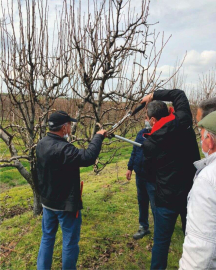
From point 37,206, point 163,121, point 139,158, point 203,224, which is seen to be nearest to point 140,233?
point 139,158

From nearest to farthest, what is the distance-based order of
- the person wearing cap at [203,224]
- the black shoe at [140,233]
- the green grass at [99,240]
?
the person wearing cap at [203,224] → the green grass at [99,240] → the black shoe at [140,233]

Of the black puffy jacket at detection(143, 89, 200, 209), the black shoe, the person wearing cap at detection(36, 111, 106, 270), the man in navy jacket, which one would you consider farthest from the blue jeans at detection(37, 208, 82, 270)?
the black shoe

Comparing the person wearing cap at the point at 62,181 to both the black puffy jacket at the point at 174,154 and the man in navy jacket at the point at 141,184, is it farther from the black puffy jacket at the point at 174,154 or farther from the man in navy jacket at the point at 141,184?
the man in navy jacket at the point at 141,184

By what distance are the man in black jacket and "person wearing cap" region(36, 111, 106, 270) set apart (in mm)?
693

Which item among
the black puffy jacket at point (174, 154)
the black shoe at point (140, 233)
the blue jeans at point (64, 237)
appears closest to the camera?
the black puffy jacket at point (174, 154)

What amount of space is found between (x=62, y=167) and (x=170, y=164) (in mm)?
1237

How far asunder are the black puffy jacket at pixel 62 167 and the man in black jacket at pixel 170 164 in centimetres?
70

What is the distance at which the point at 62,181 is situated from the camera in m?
2.36

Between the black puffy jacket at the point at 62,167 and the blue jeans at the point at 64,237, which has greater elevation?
the black puffy jacket at the point at 62,167

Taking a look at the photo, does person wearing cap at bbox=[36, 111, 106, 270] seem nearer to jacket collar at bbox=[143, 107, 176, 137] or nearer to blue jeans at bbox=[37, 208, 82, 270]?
blue jeans at bbox=[37, 208, 82, 270]

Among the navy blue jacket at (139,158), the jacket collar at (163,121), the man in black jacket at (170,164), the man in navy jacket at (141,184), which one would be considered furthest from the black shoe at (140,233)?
the jacket collar at (163,121)

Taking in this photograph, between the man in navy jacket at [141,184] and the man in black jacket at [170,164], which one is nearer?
the man in black jacket at [170,164]

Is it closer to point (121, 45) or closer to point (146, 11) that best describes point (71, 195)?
point (121, 45)

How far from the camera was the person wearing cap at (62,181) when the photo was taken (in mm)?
2264
